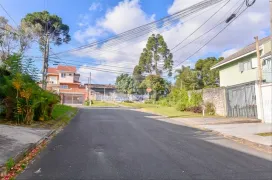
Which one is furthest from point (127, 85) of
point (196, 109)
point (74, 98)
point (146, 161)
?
point (146, 161)

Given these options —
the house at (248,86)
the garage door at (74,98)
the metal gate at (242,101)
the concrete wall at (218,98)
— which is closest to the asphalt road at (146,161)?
the house at (248,86)

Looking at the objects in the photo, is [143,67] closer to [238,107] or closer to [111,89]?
[111,89]

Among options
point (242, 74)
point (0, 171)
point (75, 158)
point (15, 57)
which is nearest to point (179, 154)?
point (75, 158)

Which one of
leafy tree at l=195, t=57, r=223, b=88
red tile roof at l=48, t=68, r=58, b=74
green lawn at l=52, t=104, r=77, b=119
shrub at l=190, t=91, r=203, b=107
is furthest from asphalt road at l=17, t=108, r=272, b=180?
red tile roof at l=48, t=68, r=58, b=74

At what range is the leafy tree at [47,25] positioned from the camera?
32.5m

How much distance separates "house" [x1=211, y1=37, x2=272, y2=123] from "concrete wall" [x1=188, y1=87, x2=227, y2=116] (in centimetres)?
39

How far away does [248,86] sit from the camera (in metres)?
18.2

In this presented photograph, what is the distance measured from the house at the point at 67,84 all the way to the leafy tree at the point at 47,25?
2396 centimetres

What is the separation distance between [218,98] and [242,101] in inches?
119

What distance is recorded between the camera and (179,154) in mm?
7520

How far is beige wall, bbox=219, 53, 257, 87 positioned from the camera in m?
23.8

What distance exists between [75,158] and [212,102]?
18.1 metres

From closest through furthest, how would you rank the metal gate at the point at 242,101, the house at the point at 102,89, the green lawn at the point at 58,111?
the metal gate at the point at 242,101, the green lawn at the point at 58,111, the house at the point at 102,89

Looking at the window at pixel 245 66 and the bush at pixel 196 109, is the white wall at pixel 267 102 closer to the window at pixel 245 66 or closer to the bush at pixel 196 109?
the bush at pixel 196 109
